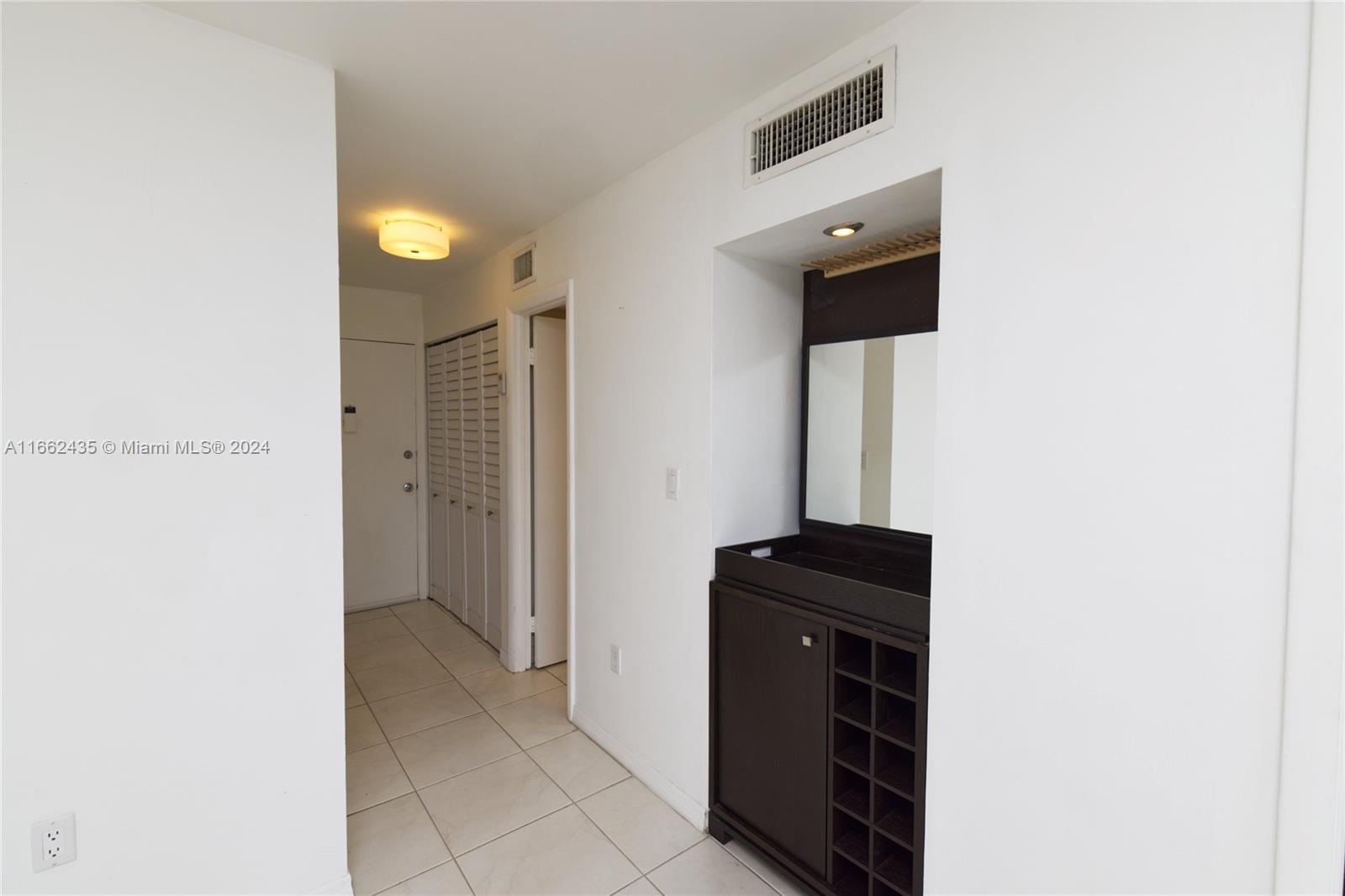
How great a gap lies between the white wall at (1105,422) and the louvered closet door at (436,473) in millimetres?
3519

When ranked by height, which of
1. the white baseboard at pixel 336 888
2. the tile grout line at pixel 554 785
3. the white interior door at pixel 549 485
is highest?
the white interior door at pixel 549 485

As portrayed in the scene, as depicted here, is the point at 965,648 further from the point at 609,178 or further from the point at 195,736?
the point at 609,178

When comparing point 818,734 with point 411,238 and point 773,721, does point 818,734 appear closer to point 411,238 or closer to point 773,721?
point 773,721

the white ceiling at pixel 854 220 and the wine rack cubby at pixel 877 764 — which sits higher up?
the white ceiling at pixel 854 220

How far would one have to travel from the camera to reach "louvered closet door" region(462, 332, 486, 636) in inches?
154

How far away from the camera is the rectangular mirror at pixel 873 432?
1.85m

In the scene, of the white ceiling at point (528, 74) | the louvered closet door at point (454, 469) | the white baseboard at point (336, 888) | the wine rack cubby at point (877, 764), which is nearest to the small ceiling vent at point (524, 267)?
the white ceiling at point (528, 74)

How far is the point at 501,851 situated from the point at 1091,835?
1725 mm

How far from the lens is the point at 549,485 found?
3467mm

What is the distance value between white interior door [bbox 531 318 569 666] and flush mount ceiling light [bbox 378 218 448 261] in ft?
2.09

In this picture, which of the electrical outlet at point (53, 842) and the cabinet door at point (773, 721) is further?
the cabinet door at point (773, 721)

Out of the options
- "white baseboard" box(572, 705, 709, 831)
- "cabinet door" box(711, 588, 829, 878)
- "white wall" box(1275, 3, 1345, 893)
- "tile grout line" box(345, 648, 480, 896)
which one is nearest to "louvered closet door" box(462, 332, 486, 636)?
"tile grout line" box(345, 648, 480, 896)

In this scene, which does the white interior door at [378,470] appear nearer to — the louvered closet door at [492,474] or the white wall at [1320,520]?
the louvered closet door at [492,474]

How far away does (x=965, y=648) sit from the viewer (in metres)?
1.41
